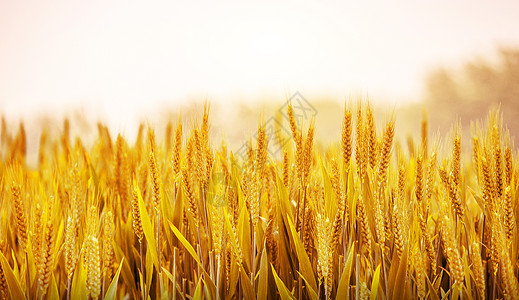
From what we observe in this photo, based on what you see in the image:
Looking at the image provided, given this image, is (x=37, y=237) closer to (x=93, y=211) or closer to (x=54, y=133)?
(x=93, y=211)

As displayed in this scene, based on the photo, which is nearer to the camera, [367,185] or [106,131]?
[367,185]

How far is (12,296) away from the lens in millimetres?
1152

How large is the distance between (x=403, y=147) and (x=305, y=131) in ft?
1.41

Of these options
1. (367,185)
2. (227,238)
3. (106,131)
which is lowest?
(227,238)

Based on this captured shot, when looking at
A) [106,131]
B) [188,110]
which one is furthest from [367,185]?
[106,131]

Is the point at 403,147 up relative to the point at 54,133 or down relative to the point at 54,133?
down

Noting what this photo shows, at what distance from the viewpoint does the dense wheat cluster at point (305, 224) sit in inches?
40.8

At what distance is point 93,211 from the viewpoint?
3.68ft

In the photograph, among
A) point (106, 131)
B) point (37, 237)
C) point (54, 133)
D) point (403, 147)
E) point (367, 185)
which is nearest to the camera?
point (37, 237)

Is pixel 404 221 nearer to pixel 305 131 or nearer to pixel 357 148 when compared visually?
pixel 357 148

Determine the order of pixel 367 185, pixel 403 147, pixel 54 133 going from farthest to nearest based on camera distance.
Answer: pixel 54 133
pixel 403 147
pixel 367 185

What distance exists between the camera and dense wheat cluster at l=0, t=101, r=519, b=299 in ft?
3.40

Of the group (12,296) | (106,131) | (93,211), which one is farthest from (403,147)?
(106,131)

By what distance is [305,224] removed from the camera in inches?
48.4
